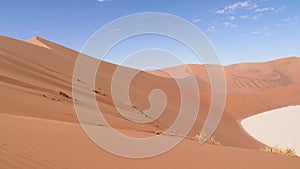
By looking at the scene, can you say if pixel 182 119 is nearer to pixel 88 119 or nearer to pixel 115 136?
pixel 88 119

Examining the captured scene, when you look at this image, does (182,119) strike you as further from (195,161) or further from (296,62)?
(296,62)

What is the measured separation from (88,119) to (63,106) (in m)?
1.77

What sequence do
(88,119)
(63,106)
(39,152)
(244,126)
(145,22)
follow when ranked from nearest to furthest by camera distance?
(39,152), (145,22), (88,119), (63,106), (244,126)

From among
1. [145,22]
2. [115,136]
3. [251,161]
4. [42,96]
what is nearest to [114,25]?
[145,22]

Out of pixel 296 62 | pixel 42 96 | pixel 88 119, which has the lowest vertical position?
pixel 88 119

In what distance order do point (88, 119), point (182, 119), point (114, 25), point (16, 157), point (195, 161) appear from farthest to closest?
point (182, 119)
point (88, 119)
point (114, 25)
point (195, 161)
point (16, 157)

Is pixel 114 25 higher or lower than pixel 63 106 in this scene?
higher

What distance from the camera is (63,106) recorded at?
10609 millimetres

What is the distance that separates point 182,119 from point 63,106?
34.6 ft

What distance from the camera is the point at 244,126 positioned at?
24.8 metres

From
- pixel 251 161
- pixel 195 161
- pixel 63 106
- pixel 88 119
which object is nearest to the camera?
pixel 195 161

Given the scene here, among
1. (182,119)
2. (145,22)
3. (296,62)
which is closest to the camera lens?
(145,22)

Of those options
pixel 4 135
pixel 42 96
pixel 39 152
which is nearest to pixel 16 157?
pixel 39 152

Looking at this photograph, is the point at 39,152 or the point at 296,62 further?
the point at 296,62
